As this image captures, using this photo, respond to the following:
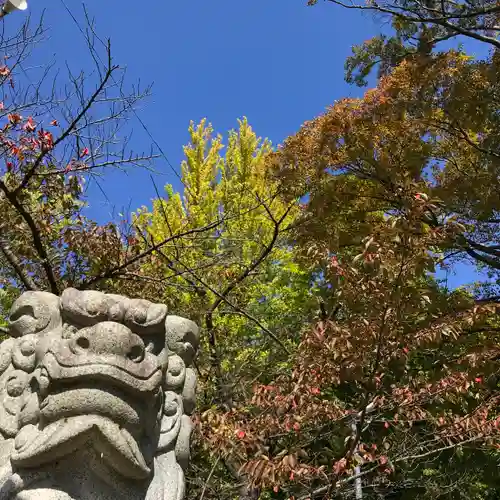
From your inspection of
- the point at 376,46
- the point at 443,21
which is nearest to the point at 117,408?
the point at 443,21

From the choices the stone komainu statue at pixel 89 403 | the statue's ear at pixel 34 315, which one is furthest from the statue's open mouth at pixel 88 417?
the statue's ear at pixel 34 315

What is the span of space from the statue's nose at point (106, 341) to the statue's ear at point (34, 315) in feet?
0.99

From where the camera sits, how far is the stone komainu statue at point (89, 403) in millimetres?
2389

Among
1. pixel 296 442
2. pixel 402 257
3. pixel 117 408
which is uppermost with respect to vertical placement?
pixel 402 257

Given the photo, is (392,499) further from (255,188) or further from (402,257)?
(402,257)

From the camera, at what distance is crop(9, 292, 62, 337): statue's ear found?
279 centimetres

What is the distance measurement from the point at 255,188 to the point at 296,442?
19.5ft

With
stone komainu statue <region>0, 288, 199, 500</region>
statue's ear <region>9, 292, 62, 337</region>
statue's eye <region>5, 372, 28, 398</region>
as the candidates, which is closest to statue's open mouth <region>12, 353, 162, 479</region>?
stone komainu statue <region>0, 288, 199, 500</region>

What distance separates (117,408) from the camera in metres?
2.44

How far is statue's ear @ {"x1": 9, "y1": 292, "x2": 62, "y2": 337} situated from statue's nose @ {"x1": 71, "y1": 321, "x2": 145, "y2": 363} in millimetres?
301

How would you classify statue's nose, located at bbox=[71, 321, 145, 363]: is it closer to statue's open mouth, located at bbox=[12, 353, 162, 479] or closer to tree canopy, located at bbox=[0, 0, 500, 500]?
statue's open mouth, located at bbox=[12, 353, 162, 479]

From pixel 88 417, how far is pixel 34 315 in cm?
71

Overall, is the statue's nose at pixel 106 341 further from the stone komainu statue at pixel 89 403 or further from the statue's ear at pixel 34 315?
the statue's ear at pixel 34 315

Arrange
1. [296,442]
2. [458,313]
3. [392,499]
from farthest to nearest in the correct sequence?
[392,499]
[458,313]
[296,442]
